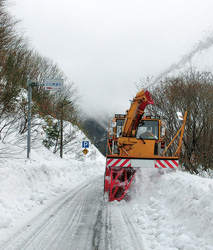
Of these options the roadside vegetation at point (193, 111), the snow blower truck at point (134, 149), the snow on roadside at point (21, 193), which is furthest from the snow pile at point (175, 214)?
the roadside vegetation at point (193, 111)

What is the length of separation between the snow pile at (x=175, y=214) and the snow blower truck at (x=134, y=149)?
2.25 feet

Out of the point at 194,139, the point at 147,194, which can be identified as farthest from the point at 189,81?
the point at 147,194

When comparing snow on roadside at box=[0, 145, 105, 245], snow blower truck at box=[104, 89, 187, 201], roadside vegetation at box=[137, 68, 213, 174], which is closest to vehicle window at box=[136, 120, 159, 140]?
snow blower truck at box=[104, 89, 187, 201]

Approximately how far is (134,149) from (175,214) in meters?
3.98

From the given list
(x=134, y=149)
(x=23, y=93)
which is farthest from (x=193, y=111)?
(x=23, y=93)

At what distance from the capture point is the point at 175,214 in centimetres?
546

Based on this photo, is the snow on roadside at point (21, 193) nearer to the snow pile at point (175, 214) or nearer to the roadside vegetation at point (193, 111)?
the snow pile at point (175, 214)

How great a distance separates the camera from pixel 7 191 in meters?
Result: 7.83

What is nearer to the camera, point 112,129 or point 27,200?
point 27,200

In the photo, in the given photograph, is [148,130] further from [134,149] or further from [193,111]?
[193,111]

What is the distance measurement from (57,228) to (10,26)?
11.2 m

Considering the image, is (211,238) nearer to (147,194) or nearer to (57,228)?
(57,228)

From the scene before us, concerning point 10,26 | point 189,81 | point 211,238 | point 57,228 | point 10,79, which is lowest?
point 57,228

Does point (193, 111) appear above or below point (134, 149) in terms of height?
above
